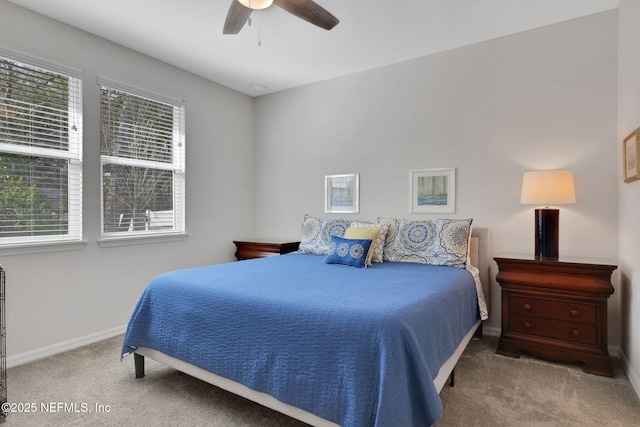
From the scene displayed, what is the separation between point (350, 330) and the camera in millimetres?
1507

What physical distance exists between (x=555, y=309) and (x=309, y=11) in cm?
266

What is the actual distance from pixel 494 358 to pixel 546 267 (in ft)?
2.57

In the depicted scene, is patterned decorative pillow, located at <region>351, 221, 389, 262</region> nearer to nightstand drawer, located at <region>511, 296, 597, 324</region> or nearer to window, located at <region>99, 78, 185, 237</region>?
nightstand drawer, located at <region>511, 296, 597, 324</region>

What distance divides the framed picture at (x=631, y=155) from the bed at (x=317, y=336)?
124 centimetres

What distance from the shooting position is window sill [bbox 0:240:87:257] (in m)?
2.54

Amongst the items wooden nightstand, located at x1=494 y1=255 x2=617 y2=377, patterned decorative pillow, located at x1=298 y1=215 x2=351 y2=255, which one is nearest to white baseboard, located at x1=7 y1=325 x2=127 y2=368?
patterned decorative pillow, located at x1=298 y1=215 x2=351 y2=255

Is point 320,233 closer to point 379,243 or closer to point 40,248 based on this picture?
point 379,243

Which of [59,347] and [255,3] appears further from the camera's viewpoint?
[59,347]

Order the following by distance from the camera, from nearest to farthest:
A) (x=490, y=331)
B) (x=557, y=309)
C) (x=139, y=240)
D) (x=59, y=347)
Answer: (x=557, y=309), (x=59, y=347), (x=490, y=331), (x=139, y=240)

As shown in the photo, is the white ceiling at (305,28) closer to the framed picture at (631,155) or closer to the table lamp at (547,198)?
the framed picture at (631,155)

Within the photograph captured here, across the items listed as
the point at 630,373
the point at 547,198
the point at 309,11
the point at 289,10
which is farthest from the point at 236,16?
the point at 630,373

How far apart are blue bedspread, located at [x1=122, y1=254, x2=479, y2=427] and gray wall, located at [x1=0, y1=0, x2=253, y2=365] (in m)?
1.03

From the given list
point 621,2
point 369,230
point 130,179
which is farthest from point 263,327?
point 621,2

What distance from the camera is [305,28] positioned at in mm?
2910
